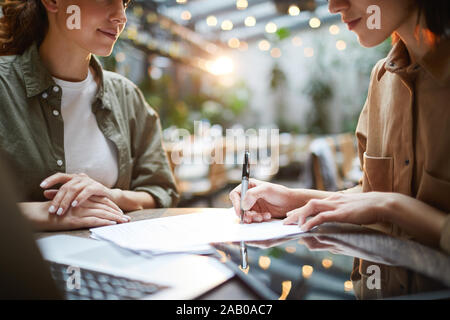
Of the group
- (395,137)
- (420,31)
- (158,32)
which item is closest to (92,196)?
(395,137)

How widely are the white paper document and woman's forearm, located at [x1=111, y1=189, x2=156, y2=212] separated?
191mm

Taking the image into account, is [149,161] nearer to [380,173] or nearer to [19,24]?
[19,24]

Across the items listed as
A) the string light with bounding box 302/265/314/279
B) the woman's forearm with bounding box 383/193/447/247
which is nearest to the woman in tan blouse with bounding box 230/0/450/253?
the woman's forearm with bounding box 383/193/447/247

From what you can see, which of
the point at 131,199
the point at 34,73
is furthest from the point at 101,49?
the point at 131,199

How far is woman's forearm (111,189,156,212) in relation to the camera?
1092 mm

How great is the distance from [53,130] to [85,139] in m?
0.11

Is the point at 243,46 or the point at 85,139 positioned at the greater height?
the point at 243,46

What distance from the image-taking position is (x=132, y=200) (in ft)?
3.76

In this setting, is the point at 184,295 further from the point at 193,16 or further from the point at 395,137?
the point at 193,16

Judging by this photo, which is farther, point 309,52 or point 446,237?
point 309,52

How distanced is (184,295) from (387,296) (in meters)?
0.30

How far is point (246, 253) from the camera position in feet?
2.27

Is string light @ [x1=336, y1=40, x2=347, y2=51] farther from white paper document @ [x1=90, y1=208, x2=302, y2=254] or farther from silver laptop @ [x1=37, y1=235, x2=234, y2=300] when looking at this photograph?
silver laptop @ [x1=37, y1=235, x2=234, y2=300]

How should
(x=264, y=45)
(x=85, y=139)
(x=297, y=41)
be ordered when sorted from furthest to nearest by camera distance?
(x=264, y=45)
(x=297, y=41)
(x=85, y=139)
